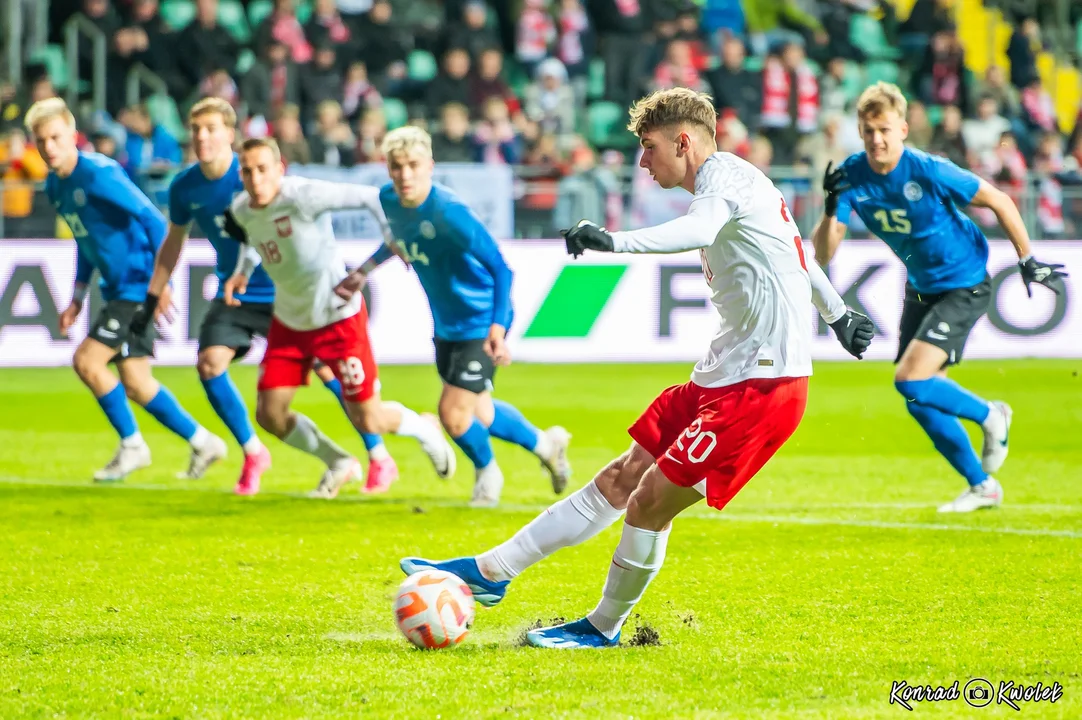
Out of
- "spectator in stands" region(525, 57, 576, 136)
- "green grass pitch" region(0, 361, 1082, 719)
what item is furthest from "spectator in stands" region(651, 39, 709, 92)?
"green grass pitch" region(0, 361, 1082, 719)

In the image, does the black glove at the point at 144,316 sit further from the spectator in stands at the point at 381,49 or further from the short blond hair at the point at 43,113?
the spectator in stands at the point at 381,49

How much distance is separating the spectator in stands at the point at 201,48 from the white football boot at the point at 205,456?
9.64 m

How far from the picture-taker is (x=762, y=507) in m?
8.27

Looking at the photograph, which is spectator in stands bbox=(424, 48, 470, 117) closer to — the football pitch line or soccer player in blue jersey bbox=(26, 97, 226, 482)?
soccer player in blue jersey bbox=(26, 97, 226, 482)

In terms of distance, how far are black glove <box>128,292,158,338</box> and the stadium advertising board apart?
5688 millimetres

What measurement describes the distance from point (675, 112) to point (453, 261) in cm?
337

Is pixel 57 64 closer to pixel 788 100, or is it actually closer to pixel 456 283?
pixel 788 100

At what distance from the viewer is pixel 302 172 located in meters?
15.3

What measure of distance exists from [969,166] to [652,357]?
5279mm

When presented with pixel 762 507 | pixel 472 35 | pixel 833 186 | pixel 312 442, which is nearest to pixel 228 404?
pixel 312 442

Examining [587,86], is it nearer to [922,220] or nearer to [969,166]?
[969,166]

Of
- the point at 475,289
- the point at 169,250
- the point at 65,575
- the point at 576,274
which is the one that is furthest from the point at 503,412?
the point at 576,274

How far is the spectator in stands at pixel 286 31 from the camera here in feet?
59.1

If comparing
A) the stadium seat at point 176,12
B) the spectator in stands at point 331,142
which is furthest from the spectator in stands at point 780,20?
the stadium seat at point 176,12
